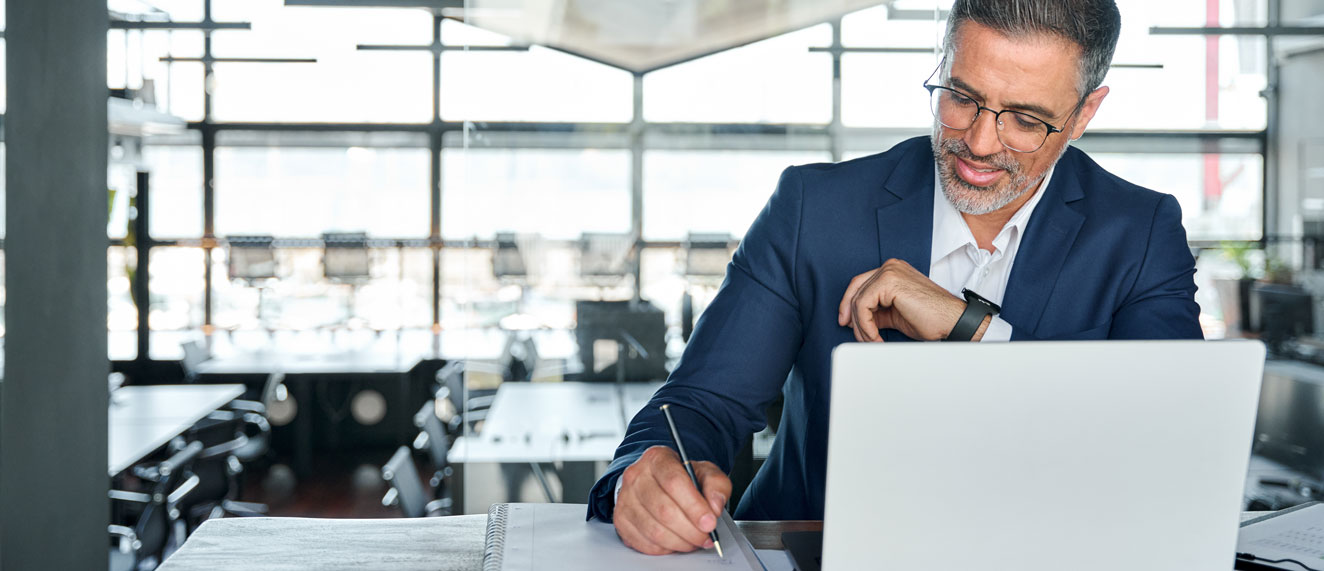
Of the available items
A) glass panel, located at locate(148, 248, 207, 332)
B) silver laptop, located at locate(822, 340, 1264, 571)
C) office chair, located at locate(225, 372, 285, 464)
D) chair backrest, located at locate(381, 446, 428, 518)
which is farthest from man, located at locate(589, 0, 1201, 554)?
glass panel, located at locate(148, 248, 207, 332)

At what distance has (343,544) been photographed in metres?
1.17

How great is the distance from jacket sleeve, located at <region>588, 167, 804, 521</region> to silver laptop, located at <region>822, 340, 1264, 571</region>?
0.52 m

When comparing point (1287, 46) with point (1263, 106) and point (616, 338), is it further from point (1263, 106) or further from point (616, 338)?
point (616, 338)

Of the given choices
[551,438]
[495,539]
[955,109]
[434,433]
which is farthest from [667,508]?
[434,433]

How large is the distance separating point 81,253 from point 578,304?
244 cm

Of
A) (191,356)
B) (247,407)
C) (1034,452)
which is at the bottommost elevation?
(247,407)

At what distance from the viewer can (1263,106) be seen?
561 centimetres

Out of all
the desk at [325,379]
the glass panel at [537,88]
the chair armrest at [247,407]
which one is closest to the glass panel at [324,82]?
the desk at [325,379]

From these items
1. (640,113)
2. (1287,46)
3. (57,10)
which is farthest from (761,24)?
(1287,46)

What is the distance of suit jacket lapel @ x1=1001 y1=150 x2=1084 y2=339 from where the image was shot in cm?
129

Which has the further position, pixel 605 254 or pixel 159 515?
pixel 605 254

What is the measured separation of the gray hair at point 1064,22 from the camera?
43.9 inches

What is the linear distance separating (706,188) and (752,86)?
0.48 metres

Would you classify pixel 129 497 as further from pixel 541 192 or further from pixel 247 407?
pixel 541 192
